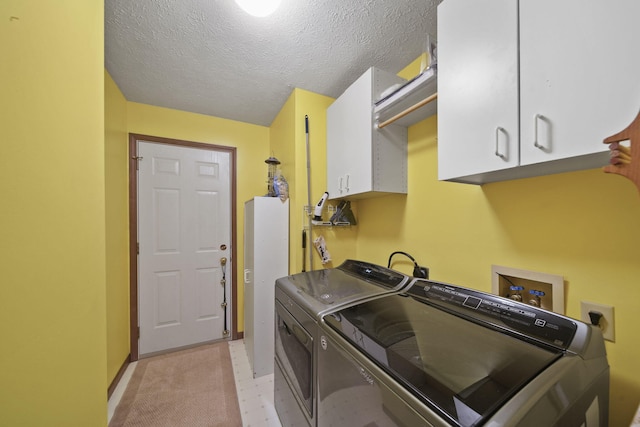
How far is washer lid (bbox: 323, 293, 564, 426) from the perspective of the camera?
51 cm

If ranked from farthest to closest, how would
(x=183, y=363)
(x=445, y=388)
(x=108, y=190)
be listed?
(x=183, y=363) → (x=108, y=190) → (x=445, y=388)

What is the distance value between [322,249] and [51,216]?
1.56 metres

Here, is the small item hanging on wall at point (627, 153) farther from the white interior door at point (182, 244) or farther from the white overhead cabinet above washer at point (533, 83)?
the white interior door at point (182, 244)

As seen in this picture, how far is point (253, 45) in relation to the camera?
146cm

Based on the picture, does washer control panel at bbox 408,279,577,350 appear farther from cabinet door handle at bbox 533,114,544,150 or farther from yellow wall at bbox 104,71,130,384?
yellow wall at bbox 104,71,130,384

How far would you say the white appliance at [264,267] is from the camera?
1.98 meters

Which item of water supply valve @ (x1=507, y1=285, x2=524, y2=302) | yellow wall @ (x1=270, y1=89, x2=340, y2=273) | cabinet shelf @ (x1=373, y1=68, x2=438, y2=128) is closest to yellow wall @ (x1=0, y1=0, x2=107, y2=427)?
yellow wall @ (x1=270, y1=89, x2=340, y2=273)

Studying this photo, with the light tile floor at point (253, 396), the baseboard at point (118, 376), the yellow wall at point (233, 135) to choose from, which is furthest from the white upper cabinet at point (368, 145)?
the baseboard at point (118, 376)

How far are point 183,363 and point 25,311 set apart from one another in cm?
196

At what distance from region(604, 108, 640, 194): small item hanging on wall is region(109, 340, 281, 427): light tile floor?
206 centimetres

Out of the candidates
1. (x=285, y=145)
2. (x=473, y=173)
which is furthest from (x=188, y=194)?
(x=473, y=173)

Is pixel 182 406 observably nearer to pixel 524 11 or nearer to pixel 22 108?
pixel 22 108

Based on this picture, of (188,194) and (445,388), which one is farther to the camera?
(188,194)

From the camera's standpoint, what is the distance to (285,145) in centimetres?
221
